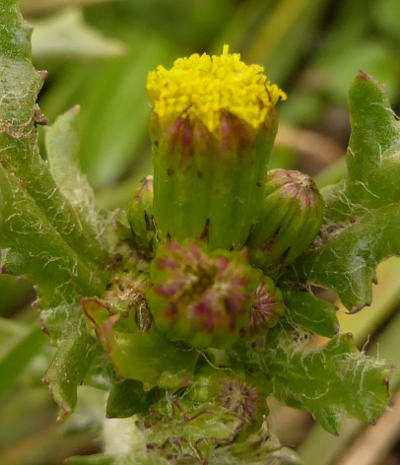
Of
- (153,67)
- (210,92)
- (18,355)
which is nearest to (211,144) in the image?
(210,92)

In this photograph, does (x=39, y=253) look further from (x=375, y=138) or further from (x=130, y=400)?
(x=375, y=138)

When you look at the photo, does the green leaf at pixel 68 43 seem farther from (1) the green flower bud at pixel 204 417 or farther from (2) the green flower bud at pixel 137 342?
(1) the green flower bud at pixel 204 417

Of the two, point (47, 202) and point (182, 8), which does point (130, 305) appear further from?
point (182, 8)

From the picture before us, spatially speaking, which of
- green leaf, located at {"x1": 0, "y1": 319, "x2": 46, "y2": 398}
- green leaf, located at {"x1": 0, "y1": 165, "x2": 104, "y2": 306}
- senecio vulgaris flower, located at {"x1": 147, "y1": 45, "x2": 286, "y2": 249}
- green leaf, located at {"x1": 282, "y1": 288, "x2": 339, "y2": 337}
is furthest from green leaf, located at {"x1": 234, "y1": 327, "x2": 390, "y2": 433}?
green leaf, located at {"x1": 0, "y1": 319, "x2": 46, "y2": 398}

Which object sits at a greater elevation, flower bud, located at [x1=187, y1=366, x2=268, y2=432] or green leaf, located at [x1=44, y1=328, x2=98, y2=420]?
flower bud, located at [x1=187, y1=366, x2=268, y2=432]

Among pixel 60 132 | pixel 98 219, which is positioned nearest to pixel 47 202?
pixel 98 219

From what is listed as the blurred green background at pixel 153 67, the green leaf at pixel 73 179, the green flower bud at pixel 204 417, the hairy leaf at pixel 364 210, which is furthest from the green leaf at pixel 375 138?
the blurred green background at pixel 153 67

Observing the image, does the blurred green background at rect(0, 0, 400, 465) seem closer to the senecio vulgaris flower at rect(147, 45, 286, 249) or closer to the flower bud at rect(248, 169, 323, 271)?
the flower bud at rect(248, 169, 323, 271)
